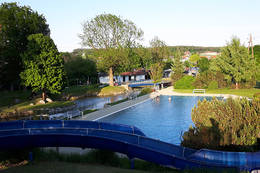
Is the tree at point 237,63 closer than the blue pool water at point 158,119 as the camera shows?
No

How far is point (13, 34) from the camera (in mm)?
38469

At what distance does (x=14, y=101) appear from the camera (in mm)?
38625

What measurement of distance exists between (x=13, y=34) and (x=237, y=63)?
37.0m

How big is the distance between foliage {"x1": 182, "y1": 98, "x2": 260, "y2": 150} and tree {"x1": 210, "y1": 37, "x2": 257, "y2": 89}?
104 feet

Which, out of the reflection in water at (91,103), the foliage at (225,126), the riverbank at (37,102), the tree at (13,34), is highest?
the tree at (13,34)

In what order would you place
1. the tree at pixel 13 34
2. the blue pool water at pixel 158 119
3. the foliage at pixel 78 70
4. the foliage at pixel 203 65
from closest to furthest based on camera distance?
the blue pool water at pixel 158 119, the tree at pixel 13 34, the foliage at pixel 78 70, the foliage at pixel 203 65

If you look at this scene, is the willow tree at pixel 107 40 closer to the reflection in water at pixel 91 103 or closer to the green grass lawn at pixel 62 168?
the reflection in water at pixel 91 103

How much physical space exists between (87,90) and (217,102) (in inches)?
1527

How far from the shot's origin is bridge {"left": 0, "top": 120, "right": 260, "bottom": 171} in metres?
10.4

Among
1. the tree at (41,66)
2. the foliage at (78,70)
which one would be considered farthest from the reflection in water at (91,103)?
the foliage at (78,70)

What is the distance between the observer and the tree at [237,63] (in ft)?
145

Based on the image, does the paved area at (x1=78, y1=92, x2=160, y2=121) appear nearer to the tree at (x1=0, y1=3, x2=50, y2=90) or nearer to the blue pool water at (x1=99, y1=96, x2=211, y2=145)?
the blue pool water at (x1=99, y1=96, x2=211, y2=145)

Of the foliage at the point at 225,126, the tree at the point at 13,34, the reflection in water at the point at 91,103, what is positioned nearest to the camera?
the foliage at the point at 225,126

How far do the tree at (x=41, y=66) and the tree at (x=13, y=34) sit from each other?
102 inches
